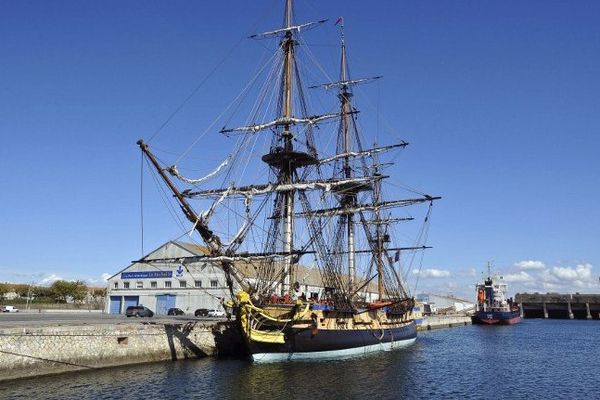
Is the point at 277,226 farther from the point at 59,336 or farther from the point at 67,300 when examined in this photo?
the point at 67,300

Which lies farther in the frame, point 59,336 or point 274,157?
point 274,157

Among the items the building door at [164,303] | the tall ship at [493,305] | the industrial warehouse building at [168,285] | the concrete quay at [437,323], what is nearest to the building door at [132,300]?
the industrial warehouse building at [168,285]

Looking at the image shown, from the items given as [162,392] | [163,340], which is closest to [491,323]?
[163,340]

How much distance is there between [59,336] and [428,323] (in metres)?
71.2

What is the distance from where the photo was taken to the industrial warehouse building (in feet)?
217

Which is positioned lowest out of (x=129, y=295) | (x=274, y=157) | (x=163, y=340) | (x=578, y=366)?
(x=578, y=366)

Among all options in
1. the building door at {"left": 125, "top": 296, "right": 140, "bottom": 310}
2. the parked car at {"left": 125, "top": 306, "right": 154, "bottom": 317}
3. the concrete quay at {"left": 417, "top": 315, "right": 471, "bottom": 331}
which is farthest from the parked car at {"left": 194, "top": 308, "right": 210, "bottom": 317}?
the concrete quay at {"left": 417, "top": 315, "right": 471, "bottom": 331}

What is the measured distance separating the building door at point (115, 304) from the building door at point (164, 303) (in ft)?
22.1

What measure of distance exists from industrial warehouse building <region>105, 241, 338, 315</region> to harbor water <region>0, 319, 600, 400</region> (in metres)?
29.3

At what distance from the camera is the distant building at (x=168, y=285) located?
217 ft

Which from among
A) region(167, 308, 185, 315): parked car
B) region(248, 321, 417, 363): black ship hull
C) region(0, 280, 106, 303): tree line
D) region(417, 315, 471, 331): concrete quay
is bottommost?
region(417, 315, 471, 331): concrete quay

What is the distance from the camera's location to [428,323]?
291 ft

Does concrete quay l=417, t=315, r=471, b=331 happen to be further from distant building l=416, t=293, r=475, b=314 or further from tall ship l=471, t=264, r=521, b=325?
distant building l=416, t=293, r=475, b=314

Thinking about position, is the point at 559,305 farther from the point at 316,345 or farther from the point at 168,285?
Answer: the point at 316,345
